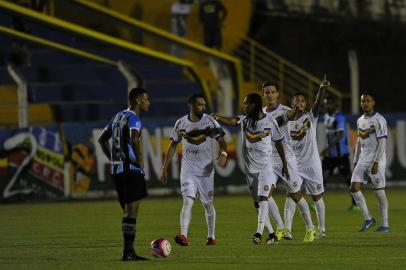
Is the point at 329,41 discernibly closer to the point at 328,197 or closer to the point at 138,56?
the point at 138,56

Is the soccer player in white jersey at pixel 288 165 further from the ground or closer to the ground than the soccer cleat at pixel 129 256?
further from the ground

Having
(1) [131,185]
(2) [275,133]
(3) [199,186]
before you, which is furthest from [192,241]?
(1) [131,185]

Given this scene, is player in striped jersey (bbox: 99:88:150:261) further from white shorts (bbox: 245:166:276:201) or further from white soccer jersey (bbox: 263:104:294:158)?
white soccer jersey (bbox: 263:104:294:158)

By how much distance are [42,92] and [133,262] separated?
1772 cm

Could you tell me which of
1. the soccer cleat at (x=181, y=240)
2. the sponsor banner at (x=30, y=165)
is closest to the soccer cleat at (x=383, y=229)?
the soccer cleat at (x=181, y=240)

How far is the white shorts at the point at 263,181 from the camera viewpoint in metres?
15.3

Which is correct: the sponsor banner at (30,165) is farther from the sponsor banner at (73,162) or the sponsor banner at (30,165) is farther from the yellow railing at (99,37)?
the yellow railing at (99,37)

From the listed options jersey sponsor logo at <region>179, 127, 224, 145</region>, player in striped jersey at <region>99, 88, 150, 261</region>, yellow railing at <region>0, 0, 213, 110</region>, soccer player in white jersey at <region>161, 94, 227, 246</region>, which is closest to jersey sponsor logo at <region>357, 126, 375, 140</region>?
soccer player in white jersey at <region>161, 94, 227, 246</region>

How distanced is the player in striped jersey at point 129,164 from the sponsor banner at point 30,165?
45.3 feet

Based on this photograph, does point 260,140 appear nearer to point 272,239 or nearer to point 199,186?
point 199,186

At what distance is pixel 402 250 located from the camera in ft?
46.5

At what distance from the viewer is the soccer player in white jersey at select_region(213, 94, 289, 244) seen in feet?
49.7

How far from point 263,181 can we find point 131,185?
8.01ft

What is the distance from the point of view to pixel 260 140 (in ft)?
50.3
